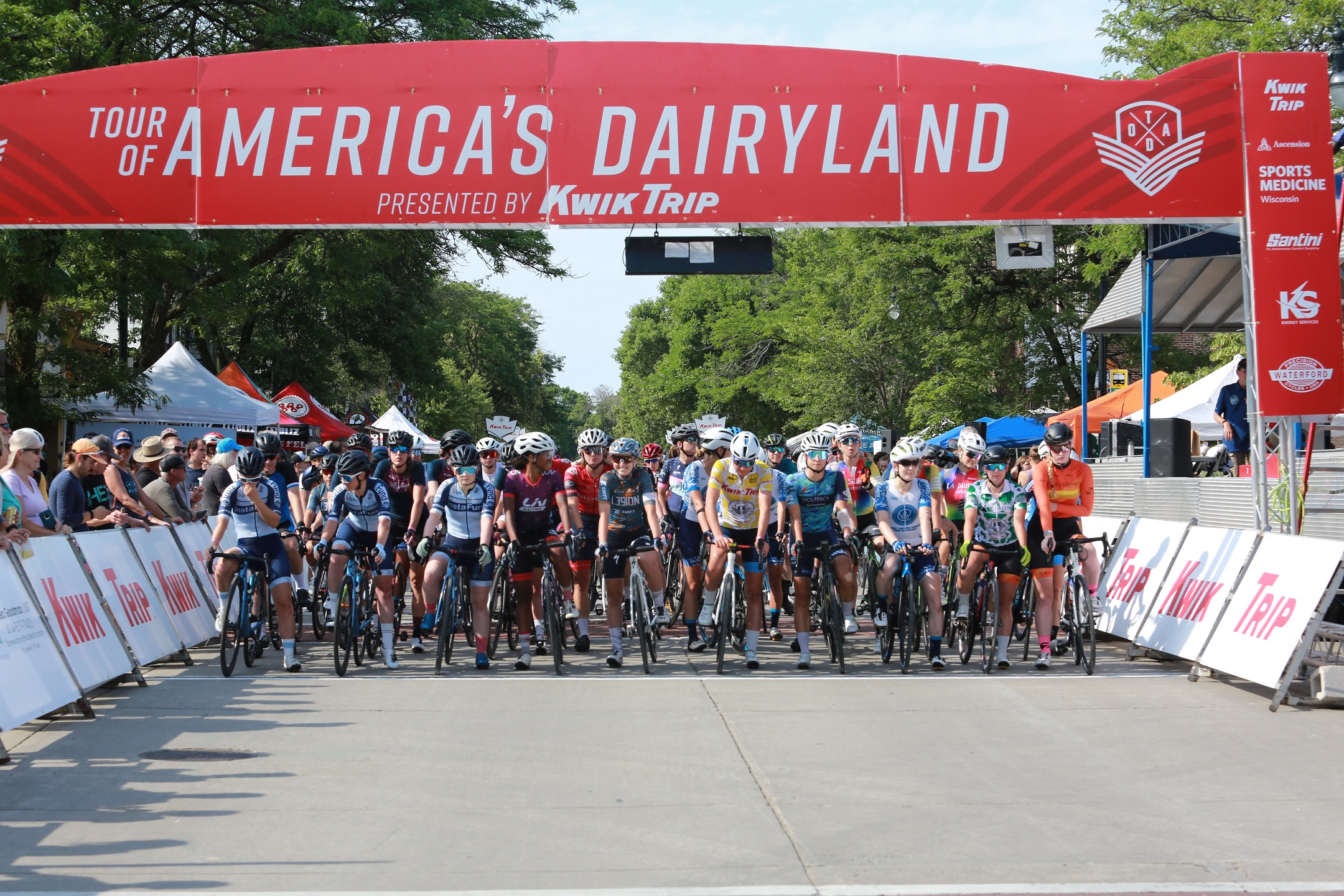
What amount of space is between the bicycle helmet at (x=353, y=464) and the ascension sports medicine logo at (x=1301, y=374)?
8196mm

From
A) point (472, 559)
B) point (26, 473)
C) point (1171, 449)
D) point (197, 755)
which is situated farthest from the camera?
point (1171, 449)

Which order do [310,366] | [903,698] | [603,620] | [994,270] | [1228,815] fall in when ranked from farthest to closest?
[310,366] → [994,270] → [603,620] → [903,698] → [1228,815]

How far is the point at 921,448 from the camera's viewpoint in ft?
38.5

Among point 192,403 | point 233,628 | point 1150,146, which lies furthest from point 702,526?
point 192,403

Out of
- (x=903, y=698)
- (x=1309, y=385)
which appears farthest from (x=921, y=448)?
(x=1309, y=385)

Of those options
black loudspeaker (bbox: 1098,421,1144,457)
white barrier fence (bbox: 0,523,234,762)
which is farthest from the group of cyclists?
black loudspeaker (bbox: 1098,421,1144,457)

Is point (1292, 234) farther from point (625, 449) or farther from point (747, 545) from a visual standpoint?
point (625, 449)

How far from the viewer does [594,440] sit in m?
12.2

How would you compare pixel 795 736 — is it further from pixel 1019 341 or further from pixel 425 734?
pixel 1019 341

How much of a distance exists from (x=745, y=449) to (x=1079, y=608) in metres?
3.30

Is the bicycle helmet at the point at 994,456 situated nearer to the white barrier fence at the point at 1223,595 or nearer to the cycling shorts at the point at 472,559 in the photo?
the white barrier fence at the point at 1223,595

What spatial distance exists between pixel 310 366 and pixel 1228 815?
111 feet

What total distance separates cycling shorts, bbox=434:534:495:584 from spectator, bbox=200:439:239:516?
13.1ft

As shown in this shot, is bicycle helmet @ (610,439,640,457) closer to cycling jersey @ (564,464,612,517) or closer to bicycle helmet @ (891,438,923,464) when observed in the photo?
cycling jersey @ (564,464,612,517)
